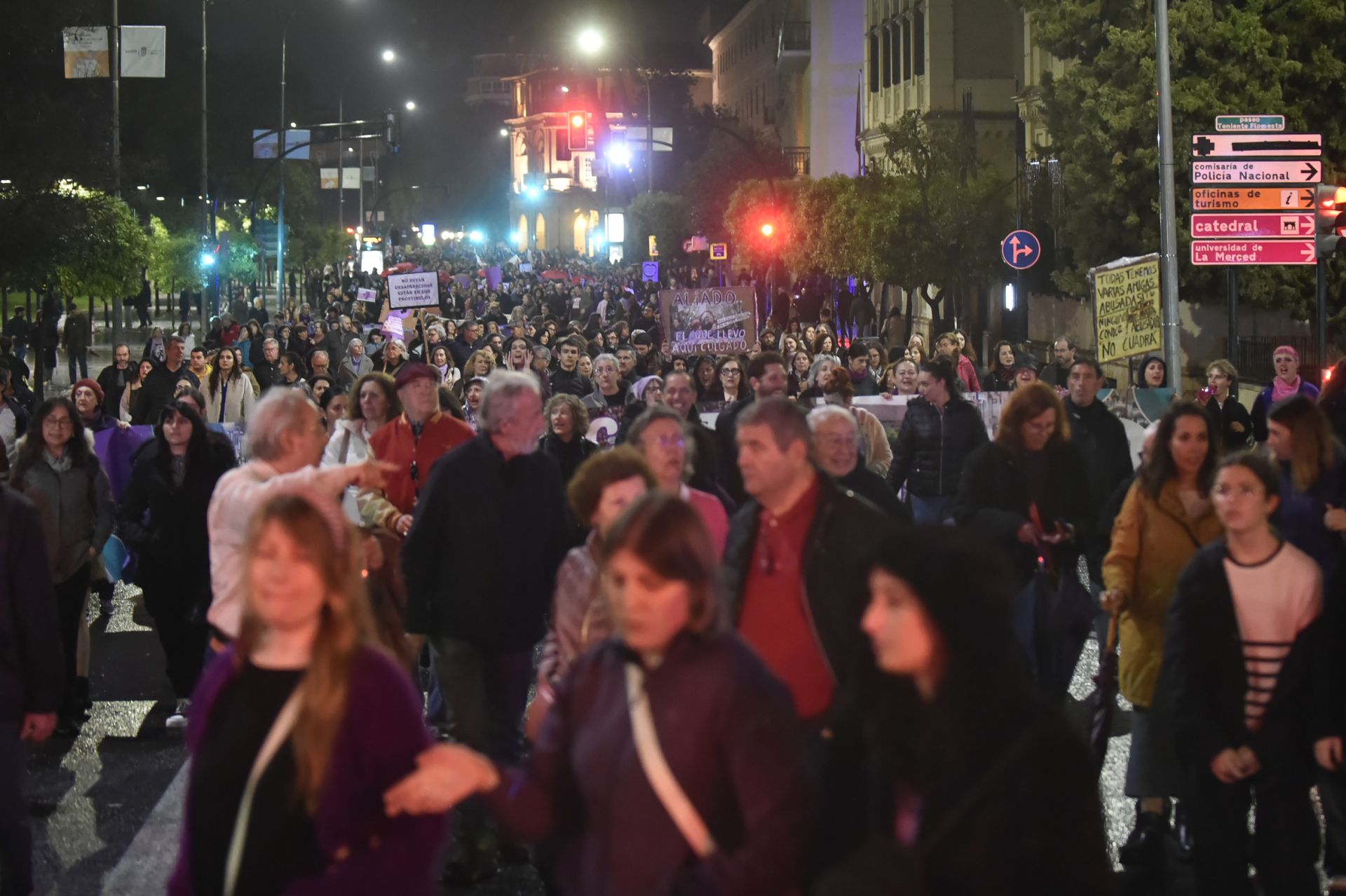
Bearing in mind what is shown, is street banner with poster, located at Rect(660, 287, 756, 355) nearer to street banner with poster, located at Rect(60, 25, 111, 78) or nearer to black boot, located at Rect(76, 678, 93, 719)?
black boot, located at Rect(76, 678, 93, 719)

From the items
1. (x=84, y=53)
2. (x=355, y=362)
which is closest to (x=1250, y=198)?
(x=355, y=362)

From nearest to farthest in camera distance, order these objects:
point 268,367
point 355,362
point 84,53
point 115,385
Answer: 1. point 115,385
2. point 268,367
3. point 355,362
4. point 84,53

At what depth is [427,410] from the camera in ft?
29.0

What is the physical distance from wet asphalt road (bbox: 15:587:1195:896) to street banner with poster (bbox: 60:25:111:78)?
18539 millimetres

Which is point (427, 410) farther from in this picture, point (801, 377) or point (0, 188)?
point (0, 188)

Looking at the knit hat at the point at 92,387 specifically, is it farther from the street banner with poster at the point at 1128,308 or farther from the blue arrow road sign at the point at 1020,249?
the blue arrow road sign at the point at 1020,249

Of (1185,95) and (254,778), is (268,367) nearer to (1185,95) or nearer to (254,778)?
(1185,95)

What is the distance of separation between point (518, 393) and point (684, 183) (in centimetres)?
6836

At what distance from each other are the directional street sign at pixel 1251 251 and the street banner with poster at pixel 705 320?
4.87 meters

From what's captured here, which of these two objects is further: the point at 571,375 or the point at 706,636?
the point at 571,375

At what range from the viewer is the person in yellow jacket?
6647 mm

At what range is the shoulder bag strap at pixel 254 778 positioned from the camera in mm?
3492

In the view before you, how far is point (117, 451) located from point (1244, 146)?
1123 centimetres

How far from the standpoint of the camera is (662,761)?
3408 mm
